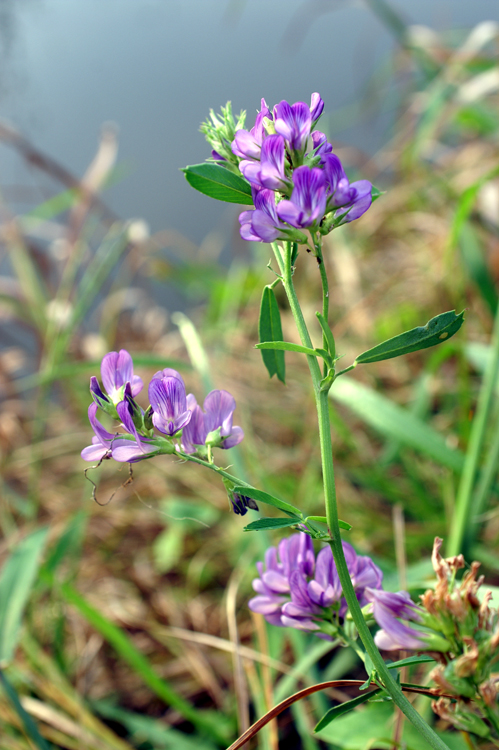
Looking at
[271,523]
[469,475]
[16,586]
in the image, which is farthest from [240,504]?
[16,586]

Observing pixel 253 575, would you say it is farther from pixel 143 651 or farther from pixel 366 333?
pixel 366 333

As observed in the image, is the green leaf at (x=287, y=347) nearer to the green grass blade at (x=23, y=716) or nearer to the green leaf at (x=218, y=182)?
the green leaf at (x=218, y=182)

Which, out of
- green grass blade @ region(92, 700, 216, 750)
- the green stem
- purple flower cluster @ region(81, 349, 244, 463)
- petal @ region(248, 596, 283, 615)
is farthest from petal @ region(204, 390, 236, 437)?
green grass blade @ region(92, 700, 216, 750)

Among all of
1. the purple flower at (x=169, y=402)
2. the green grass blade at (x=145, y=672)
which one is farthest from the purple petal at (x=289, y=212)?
the green grass blade at (x=145, y=672)

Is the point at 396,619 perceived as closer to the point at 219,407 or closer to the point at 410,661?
the point at 410,661

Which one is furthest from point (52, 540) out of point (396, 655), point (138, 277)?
point (138, 277)

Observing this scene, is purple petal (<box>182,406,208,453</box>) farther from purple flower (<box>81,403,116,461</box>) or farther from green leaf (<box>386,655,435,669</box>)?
green leaf (<box>386,655,435,669</box>)
